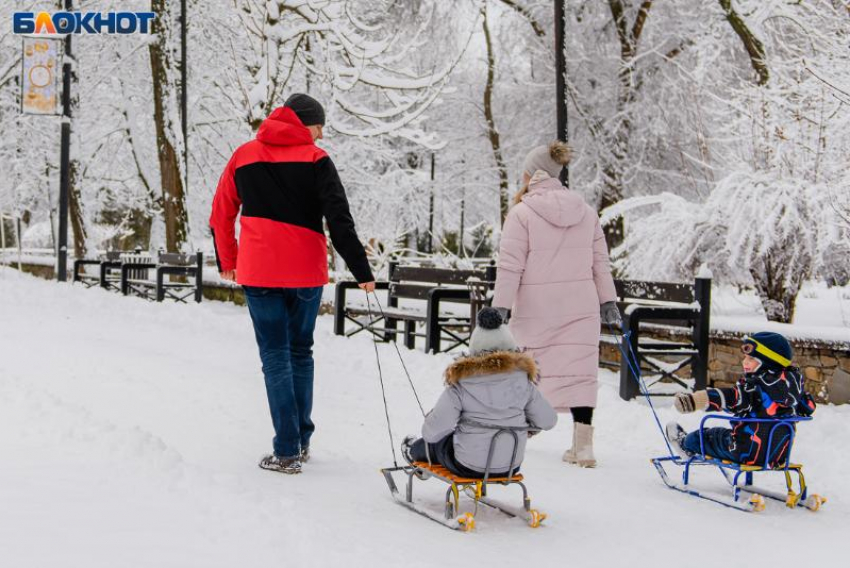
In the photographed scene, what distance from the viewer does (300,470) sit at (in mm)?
5152

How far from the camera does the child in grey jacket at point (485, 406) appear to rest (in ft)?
14.1

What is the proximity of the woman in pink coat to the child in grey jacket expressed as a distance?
54.6 inches

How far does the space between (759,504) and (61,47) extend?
22.7 metres

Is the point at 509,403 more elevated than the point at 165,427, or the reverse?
the point at 509,403

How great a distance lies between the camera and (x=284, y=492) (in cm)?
467

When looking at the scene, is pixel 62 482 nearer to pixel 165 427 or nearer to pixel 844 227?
pixel 165 427

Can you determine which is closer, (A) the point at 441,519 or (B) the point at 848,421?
(A) the point at 441,519

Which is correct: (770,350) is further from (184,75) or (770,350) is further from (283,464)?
(184,75)

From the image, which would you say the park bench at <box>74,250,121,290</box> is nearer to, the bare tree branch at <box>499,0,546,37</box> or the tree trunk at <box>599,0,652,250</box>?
the bare tree branch at <box>499,0,546,37</box>

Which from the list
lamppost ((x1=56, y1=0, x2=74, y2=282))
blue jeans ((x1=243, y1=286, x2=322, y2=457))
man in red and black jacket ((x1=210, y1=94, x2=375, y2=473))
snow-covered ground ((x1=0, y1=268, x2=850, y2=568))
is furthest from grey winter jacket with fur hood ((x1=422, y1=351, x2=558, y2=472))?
lamppost ((x1=56, y1=0, x2=74, y2=282))

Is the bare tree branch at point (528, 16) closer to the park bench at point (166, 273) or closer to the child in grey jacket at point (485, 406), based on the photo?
the park bench at point (166, 273)

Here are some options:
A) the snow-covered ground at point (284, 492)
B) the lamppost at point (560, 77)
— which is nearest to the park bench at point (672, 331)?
the snow-covered ground at point (284, 492)

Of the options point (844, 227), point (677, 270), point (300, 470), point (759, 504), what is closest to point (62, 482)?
point (300, 470)

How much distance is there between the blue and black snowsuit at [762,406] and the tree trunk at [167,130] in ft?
58.8
